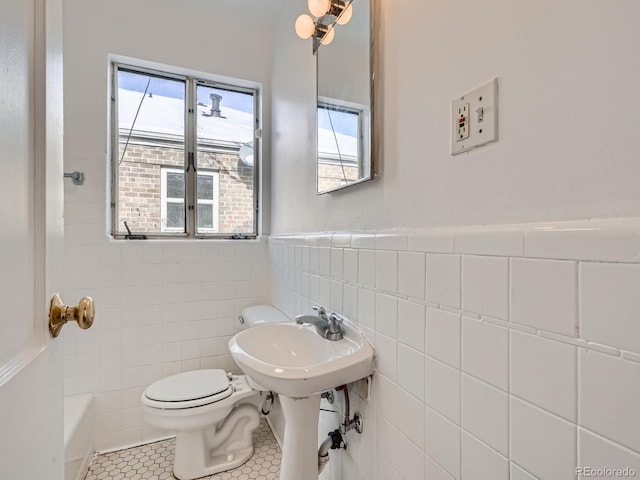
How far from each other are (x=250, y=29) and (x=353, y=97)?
143 centimetres

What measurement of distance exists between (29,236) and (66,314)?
17cm

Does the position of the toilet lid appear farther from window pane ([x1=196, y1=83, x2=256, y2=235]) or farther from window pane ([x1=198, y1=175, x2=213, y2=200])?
window pane ([x1=198, y1=175, x2=213, y2=200])

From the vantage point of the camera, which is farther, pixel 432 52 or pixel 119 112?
pixel 119 112

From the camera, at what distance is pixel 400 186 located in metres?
0.90

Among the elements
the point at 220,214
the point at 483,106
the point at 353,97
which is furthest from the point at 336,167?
the point at 220,214

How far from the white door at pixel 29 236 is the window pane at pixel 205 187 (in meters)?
1.52

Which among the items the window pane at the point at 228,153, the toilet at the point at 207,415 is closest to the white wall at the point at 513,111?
the toilet at the point at 207,415

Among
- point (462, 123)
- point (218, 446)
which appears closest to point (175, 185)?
point (218, 446)

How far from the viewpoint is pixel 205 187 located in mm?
2090

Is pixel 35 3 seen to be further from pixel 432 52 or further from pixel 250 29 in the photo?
pixel 250 29

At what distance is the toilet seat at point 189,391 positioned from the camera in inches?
57.6

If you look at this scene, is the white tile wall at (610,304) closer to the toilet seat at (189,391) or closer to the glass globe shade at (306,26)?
the glass globe shade at (306,26)

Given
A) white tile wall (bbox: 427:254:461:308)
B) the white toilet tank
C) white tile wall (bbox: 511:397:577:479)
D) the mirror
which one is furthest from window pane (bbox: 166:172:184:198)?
white tile wall (bbox: 511:397:577:479)

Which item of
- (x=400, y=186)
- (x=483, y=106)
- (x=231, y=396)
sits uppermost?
(x=483, y=106)
